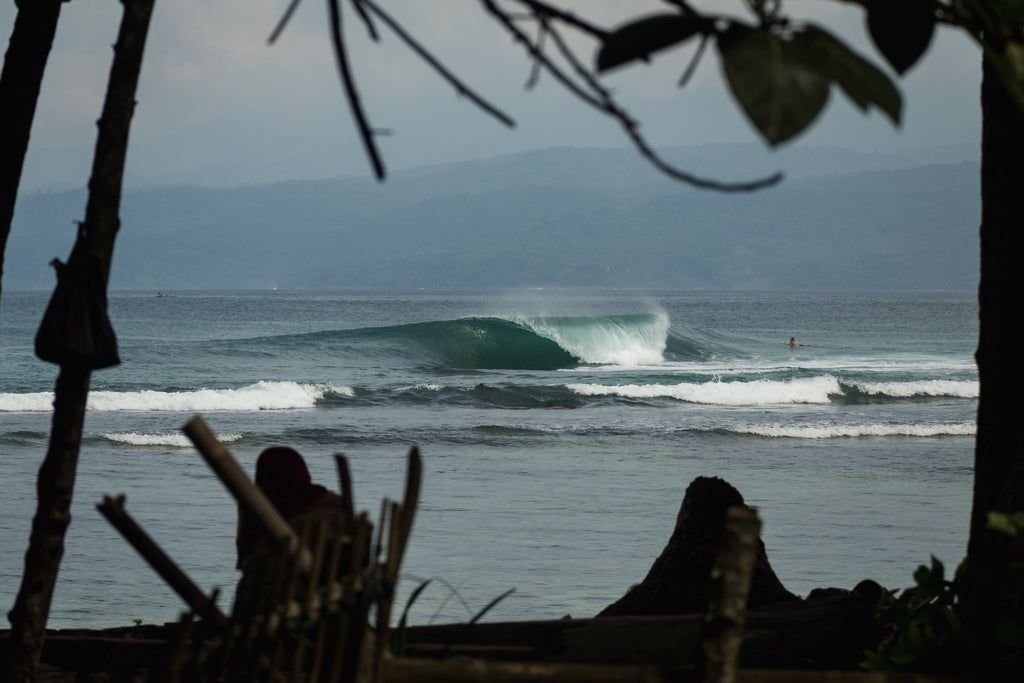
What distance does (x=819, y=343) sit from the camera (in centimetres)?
3781

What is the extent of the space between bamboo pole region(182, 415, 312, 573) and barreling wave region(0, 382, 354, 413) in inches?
542

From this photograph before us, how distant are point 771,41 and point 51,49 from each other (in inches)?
87.0

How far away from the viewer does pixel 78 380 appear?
2020 mm

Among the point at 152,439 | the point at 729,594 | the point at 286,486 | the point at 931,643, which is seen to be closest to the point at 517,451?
the point at 152,439

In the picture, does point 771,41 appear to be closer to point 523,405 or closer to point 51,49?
point 51,49

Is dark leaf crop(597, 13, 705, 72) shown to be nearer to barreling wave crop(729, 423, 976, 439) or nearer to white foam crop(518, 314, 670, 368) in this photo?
barreling wave crop(729, 423, 976, 439)

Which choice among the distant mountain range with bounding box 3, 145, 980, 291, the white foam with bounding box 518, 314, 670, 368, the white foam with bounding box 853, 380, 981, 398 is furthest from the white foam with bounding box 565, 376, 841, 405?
the distant mountain range with bounding box 3, 145, 980, 291

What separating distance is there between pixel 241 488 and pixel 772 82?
1.18 meters

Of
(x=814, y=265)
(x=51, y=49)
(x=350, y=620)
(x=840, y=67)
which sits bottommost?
(x=350, y=620)

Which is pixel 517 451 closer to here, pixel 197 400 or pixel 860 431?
pixel 860 431

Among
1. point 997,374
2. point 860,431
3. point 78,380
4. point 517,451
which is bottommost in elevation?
point 78,380

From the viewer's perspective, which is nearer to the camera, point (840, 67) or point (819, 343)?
point (840, 67)

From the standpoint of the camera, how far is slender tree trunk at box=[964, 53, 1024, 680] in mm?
2100

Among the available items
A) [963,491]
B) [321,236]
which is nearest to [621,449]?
[963,491]
